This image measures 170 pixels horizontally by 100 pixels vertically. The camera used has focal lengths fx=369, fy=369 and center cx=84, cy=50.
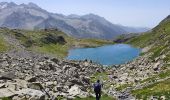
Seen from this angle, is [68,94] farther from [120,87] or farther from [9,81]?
[120,87]

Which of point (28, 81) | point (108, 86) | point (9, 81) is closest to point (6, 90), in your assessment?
point (9, 81)

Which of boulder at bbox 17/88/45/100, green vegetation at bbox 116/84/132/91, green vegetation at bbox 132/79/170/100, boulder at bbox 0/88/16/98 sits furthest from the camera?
green vegetation at bbox 116/84/132/91

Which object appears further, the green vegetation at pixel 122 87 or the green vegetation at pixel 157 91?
the green vegetation at pixel 122 87

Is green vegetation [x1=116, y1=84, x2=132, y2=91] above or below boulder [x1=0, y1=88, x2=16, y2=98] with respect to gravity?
below

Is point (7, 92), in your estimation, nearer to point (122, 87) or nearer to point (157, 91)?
point (157, 91)

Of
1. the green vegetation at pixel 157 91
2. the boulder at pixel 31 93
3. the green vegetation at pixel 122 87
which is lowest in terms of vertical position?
the green vegetation at pixel 122 87

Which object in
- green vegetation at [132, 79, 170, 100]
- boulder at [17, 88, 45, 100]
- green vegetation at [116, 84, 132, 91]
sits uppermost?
boulder at [17, 88, 45, 100]

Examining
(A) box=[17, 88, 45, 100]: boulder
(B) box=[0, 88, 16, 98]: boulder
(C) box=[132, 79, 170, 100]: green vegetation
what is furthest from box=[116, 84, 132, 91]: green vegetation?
(B) box=[0, 88, 16, 98]: boulder

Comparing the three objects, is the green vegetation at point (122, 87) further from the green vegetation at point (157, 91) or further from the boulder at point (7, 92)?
the boulder at point (7, 92)

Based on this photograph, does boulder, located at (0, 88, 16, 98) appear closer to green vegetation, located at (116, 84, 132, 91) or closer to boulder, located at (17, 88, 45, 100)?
boulder, located at (17, 88, 45, 100)

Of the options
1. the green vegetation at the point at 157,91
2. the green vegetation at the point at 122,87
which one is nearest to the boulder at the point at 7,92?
the green vegetation at the point at 157,91

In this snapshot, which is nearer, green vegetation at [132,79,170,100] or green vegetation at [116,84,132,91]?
green vegetation at [132,79,170,100]

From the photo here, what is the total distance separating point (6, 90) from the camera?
42.4 metres

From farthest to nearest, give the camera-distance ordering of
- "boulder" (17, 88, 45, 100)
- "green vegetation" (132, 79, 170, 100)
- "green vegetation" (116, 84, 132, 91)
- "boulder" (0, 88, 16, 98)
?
"green vegetation" (116, 84, 132, 91)
"green vegetation" (132, 79, 170, 100)
"boulder" (17, 88, 45, 100)
"boulder" (0, 88, 16, 98)
